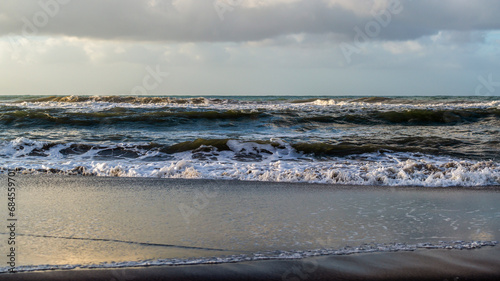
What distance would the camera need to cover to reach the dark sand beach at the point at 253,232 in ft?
10.4

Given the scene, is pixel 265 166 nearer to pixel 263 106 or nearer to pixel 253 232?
pixel 253 232

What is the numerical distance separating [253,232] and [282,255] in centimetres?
68

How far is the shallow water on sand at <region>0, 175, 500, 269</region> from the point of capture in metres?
3.63

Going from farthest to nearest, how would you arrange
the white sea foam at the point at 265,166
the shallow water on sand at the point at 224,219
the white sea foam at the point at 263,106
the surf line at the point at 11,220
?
the white sea foam at the point at 263,106
the white sea foam at the point at 265,166
the shallow water on sand at the point at 224,219
the surf line at the point at 11,220

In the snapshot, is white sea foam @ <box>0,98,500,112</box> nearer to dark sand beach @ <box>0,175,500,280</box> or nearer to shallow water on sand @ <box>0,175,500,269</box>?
shallow water on sand @ <box>0,175,500,269</box>

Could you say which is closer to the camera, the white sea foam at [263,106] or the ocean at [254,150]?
the ocean at [254,150]

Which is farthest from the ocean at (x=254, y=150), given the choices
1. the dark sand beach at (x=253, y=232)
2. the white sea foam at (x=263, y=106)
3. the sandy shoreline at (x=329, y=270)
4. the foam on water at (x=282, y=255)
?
the white sea foam at (x=263, y=106)

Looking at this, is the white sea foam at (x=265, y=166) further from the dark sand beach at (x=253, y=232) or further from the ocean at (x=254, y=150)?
the dark sand beach at (x=253, y=232)

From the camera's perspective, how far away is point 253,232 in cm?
410

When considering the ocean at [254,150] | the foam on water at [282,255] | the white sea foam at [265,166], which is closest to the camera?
the foam on water at [282,255]

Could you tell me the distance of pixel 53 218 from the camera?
459 centimetres

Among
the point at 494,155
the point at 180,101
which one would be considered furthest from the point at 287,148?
the point at 180,101

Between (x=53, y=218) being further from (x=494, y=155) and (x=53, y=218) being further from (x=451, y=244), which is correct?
(x=494, y=155)

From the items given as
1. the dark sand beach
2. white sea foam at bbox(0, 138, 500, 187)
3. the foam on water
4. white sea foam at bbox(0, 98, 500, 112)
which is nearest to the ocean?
white sea foam at bbox(0, 138, 500, 187)
